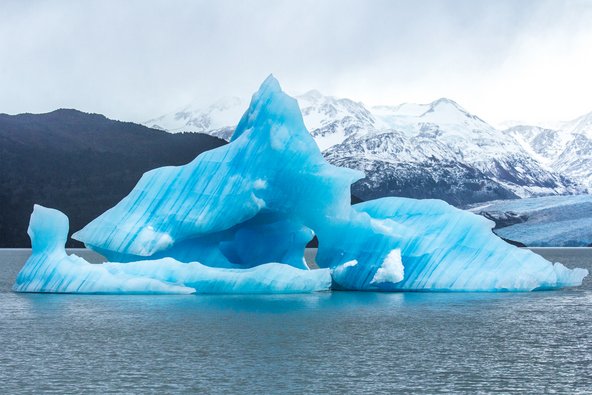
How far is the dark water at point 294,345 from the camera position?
1823 centimetres

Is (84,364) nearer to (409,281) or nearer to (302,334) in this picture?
(302,334)

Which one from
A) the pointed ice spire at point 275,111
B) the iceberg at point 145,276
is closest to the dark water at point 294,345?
the iceberg at point 145,276

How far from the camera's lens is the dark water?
18.2 m

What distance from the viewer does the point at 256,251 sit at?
123ft

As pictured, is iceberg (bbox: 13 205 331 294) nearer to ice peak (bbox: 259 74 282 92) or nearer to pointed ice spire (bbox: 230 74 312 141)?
pointed ice spire (bbox: 230 74 312 141)

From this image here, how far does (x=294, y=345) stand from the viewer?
23297mm

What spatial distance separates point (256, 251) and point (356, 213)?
4.97 m

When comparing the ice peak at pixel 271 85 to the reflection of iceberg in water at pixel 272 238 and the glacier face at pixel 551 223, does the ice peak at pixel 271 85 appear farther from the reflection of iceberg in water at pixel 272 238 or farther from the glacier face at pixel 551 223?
the glacier face at pixel 551 223

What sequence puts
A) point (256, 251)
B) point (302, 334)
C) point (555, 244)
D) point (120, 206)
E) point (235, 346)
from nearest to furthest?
point (235, 346) < point (302, 334) < point (120, 206) < point (256, 251) < point (555, 244)

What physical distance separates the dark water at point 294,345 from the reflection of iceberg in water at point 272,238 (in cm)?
97

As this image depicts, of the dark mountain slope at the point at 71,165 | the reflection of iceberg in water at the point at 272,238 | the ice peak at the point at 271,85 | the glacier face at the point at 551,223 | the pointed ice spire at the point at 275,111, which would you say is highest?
the dark mountain slope at the point at 71,165

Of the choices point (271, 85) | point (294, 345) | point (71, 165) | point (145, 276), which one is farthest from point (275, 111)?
point (71, 165)

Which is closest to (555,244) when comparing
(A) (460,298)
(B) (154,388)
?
(A) (460,298)

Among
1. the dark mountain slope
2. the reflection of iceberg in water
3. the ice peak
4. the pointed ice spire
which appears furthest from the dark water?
the dark mountain slope
